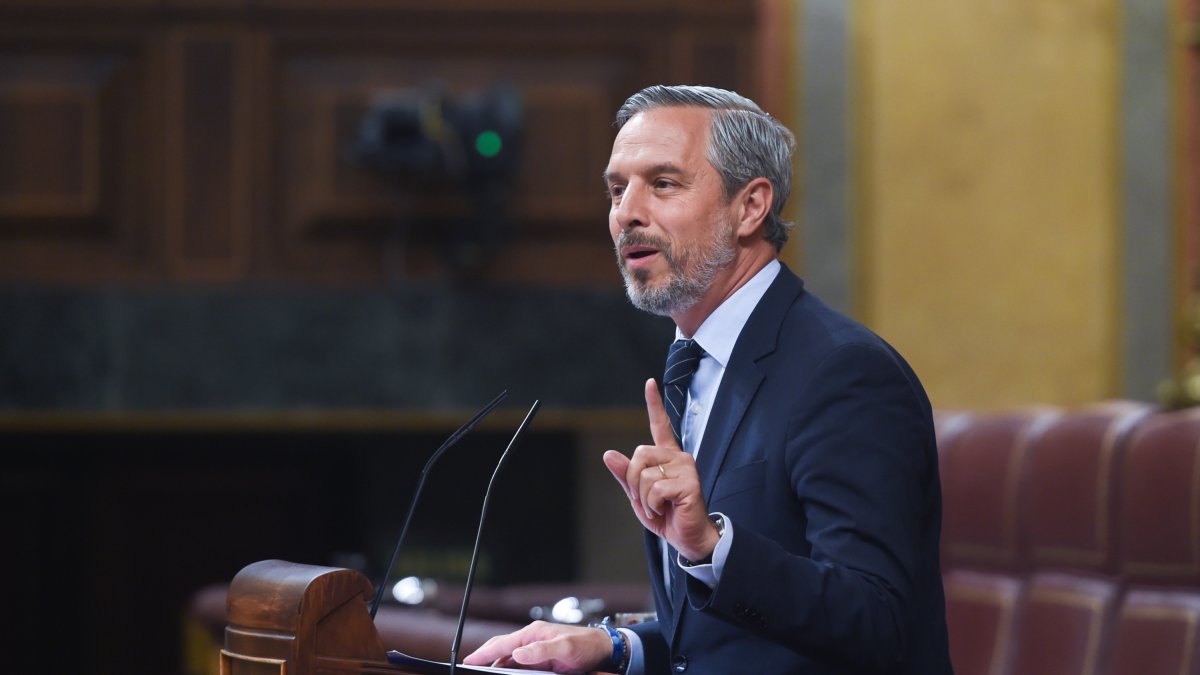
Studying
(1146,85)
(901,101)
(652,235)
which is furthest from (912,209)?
(652,235)

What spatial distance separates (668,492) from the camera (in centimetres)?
127

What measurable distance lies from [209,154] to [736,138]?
3.03 meters

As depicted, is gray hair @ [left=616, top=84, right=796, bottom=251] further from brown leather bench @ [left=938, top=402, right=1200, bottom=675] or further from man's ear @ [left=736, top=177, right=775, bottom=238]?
brown leather bench @ [left=938, top=402, right=1200, bottom=675]

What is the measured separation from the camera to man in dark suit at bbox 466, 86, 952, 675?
51.5 inches

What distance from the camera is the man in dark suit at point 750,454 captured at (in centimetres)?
131

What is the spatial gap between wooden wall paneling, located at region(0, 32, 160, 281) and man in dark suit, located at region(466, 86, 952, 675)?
3.03 metres

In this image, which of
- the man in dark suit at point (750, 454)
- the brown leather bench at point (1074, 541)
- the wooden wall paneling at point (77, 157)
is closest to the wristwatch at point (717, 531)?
the man in dark suit at point (750, 454)

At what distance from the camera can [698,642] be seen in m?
1.49

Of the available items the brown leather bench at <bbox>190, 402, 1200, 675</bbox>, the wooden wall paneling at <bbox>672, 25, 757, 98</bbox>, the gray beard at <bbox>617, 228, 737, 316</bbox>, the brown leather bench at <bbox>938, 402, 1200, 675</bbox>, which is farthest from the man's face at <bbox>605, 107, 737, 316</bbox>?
the wooden wall paneling at <bbox>672, 25, 757, 98</bbox>

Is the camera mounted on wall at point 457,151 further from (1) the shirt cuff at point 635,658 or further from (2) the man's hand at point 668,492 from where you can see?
(2) the man's hand at point 668,492

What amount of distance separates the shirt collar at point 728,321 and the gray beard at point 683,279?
29 mm

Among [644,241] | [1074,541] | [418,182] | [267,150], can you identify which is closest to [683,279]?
[644,241]

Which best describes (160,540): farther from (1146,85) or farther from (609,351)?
(1146,85)

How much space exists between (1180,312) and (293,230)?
261 cm
